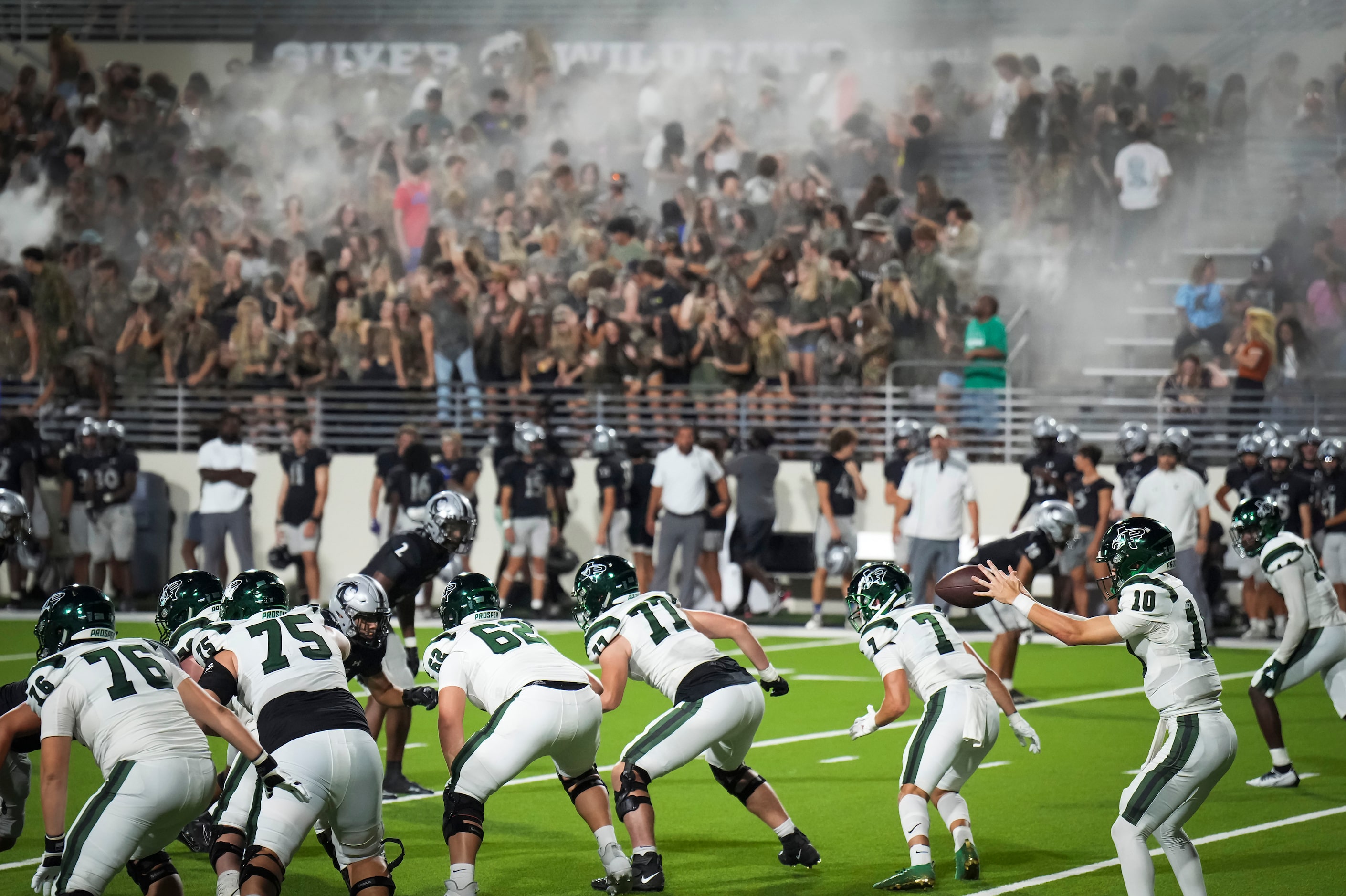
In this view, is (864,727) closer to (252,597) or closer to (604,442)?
(252,597)

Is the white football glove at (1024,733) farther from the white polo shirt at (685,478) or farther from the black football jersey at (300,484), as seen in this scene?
the black football jersey at (300,484)

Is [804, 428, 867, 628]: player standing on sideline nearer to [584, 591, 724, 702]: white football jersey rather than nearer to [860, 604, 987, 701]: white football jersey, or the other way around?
[860, 604, 987, 701]: white football jersey

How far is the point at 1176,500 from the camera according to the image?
1432 cm

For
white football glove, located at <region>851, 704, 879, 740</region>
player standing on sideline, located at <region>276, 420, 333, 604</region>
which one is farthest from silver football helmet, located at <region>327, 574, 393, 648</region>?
player standing on sideline, located at <region>276, 420, 333, 604</region>

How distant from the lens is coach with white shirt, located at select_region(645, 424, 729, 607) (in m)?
16.1

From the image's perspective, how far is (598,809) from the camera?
6.78 metres

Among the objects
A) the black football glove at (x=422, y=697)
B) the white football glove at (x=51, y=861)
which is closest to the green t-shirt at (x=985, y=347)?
the black football glove at (x=422, y=697)

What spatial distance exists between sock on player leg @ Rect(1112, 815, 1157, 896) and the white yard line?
1.73ft

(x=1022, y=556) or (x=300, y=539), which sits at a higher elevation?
(x=1022, y=556)

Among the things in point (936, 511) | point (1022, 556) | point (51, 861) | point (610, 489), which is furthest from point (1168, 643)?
point (610, 489)

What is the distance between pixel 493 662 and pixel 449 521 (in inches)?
88.5

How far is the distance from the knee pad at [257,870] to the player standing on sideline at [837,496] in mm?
11027

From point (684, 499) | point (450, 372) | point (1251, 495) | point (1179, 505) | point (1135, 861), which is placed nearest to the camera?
point (1135, 861)

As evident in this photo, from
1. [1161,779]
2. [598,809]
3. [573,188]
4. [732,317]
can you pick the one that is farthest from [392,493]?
[1161,779]
